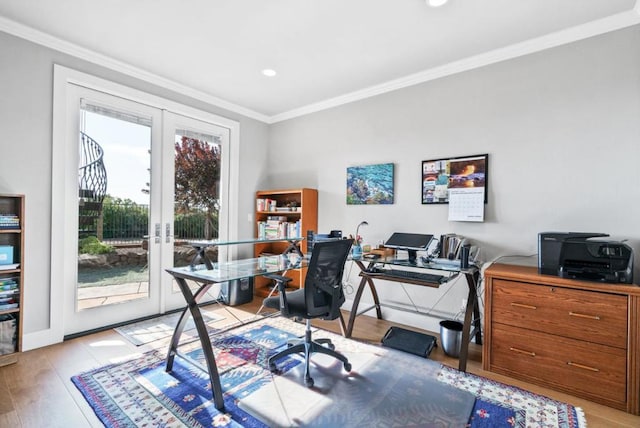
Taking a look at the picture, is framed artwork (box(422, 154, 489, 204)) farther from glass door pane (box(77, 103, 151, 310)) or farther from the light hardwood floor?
glass door pane (box(77, 103, 151, 310))

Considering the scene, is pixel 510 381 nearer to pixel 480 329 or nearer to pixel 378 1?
pixel 480 329

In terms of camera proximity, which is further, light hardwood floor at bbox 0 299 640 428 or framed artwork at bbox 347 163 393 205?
framed artwork at bbox 347 163 393 205

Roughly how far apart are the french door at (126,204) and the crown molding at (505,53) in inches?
80.5

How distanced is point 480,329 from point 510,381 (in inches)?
26.2

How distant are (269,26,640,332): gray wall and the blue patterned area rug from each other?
3.32ft

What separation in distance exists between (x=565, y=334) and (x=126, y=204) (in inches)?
160

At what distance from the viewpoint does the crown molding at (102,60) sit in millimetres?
2521

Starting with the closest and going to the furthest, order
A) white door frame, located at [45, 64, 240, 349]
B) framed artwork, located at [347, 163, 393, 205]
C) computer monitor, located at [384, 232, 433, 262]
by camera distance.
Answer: white door frame, located at [45, 64, 240, 349] < computer monitor, located at [384, 232, 433, 262] < framed artwork, located at [347, 163, 393, 205]

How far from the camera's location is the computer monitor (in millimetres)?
2863

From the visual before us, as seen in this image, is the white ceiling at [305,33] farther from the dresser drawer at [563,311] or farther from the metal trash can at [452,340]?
the metal trash can at [452,340]

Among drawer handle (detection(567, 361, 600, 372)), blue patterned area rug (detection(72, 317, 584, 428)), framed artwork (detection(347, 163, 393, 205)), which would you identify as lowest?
blue patterned area rug (detection(72, 317, 584, 428))

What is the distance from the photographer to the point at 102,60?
118 inches

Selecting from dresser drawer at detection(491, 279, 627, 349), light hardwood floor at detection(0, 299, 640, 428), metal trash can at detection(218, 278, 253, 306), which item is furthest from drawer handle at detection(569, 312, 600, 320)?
metal trash can at detection(218, 278, 253, 306)

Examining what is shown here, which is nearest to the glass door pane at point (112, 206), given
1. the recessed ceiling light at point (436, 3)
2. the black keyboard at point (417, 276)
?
the black keyboard at point (417, 276)
